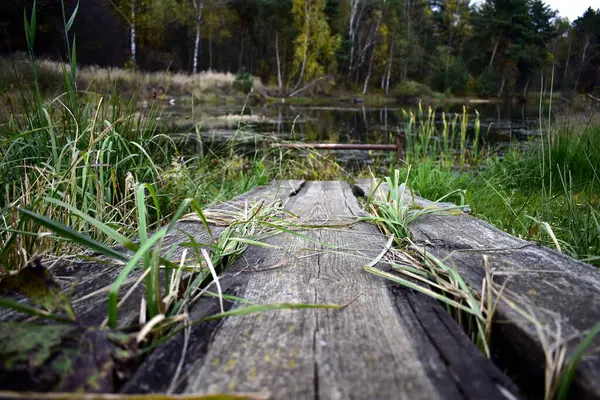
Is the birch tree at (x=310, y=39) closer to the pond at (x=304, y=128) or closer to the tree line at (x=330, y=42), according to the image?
the tree line at (x=330, y=42)

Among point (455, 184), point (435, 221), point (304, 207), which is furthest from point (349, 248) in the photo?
point (455, 184)

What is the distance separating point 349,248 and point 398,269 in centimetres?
23

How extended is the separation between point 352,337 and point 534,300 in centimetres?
38

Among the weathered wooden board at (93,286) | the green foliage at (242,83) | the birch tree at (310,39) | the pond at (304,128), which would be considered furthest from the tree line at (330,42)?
the weathered wooden board at (93,286)

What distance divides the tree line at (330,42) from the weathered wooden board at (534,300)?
2415 centimetres

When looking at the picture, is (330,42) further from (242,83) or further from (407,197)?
(407,197)

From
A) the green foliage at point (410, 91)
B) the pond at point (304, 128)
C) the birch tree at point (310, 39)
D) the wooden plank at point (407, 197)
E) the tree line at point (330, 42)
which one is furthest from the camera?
the green foliage at point (410, 91)

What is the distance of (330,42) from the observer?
3012 cm

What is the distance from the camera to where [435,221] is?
1.44 metres

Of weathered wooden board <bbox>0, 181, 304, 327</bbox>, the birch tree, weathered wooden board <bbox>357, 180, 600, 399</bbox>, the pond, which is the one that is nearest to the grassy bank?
the pond

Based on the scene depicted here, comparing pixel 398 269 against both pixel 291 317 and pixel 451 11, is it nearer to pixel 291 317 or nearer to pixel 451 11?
pixel 291 317

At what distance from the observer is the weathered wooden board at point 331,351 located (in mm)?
→ 478

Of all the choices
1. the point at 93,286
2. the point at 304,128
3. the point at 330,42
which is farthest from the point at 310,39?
the point at 93,286

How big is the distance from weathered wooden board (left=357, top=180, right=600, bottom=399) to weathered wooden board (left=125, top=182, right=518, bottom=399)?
9 centimetres
